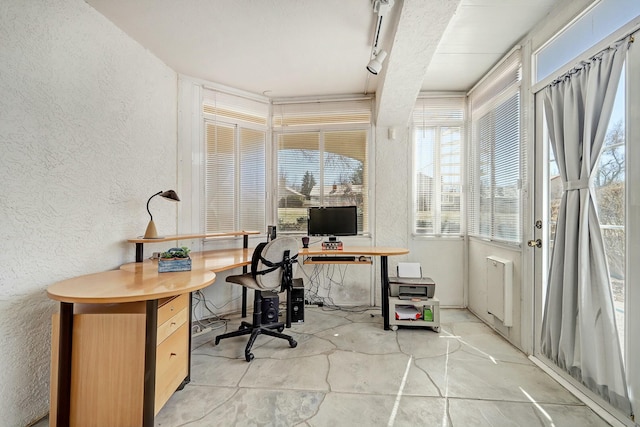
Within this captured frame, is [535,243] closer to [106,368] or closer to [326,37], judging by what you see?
[326,37]

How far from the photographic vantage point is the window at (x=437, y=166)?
346cm

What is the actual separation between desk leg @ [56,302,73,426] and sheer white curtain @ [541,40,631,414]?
2992 millimetres

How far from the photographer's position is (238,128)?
3420mm

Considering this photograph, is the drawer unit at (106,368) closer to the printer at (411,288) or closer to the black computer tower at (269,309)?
the black computer tower at (269,309)

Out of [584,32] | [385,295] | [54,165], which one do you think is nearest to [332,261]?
[385,295]

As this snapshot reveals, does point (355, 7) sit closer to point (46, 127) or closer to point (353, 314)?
point (46, 127)

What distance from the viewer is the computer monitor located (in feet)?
11.0

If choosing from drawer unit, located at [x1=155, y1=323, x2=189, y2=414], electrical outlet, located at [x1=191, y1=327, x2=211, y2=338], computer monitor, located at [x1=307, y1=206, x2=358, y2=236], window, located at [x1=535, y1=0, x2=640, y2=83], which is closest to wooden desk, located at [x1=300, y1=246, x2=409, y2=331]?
computer monitor, located at [x1=307, y1=206, x2=358, y2=236]

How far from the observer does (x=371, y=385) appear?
1921 mm

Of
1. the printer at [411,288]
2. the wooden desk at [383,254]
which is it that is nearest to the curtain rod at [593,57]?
the wooden desk at [383,254]

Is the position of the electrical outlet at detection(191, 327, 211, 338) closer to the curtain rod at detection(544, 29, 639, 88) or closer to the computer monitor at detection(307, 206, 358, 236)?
the computer monitor at detection(307, 206, 358, 236)

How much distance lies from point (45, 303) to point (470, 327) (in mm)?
3633

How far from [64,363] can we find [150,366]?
1.51 feet

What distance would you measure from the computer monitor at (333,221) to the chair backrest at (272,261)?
2.91 ft
